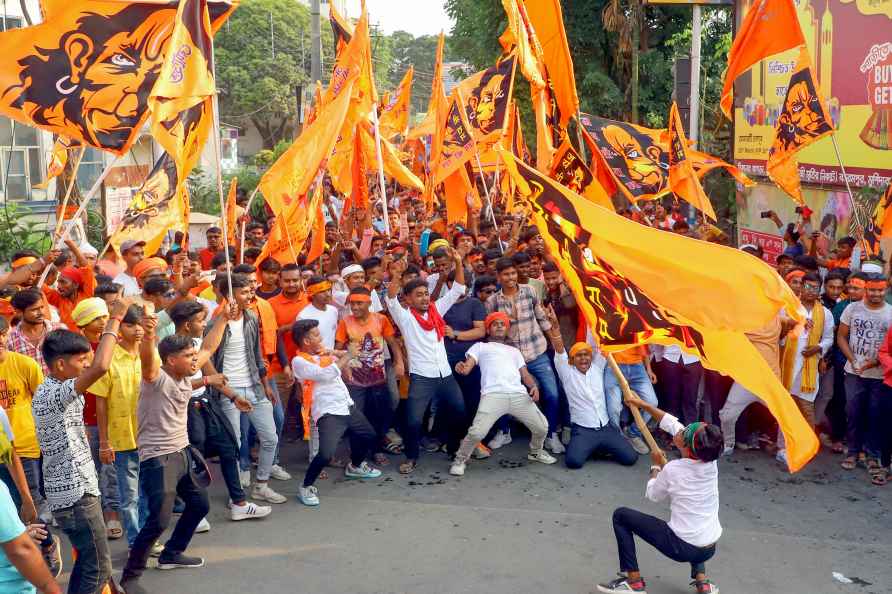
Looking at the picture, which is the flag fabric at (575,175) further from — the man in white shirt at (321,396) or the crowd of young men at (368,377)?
the man in white shirt at (321,396)

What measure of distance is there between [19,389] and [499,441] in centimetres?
430

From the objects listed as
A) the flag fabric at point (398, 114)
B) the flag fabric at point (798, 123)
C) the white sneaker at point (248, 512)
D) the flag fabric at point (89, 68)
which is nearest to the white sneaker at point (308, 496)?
the white sneaker at point (248, 512)

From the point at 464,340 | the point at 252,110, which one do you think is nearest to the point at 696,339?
the point at 464,340

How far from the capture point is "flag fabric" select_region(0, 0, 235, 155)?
6930 millimetres

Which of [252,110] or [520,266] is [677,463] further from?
[252,110]

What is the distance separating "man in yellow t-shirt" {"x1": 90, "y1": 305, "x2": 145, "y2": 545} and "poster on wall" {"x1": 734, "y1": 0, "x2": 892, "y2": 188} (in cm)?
1037

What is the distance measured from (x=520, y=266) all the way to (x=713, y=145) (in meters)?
14.6

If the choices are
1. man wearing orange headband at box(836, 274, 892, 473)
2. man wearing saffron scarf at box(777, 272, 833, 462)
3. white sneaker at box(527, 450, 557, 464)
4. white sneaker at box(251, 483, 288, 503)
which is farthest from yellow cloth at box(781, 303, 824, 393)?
white sneaker at box(251, 483, 288, 503)

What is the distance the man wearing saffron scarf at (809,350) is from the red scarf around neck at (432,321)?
289 centimetres

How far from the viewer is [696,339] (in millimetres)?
5215

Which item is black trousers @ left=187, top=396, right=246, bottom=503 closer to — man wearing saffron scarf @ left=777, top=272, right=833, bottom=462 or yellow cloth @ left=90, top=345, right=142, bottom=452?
yellow cloth @ left=90, top=345, right=142, bottom=452

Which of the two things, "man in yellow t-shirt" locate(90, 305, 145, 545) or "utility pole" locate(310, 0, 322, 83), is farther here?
"utility pole" locate(310, 0, 322, 83)

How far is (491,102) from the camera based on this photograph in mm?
11930

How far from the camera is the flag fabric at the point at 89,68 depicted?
6.93m
